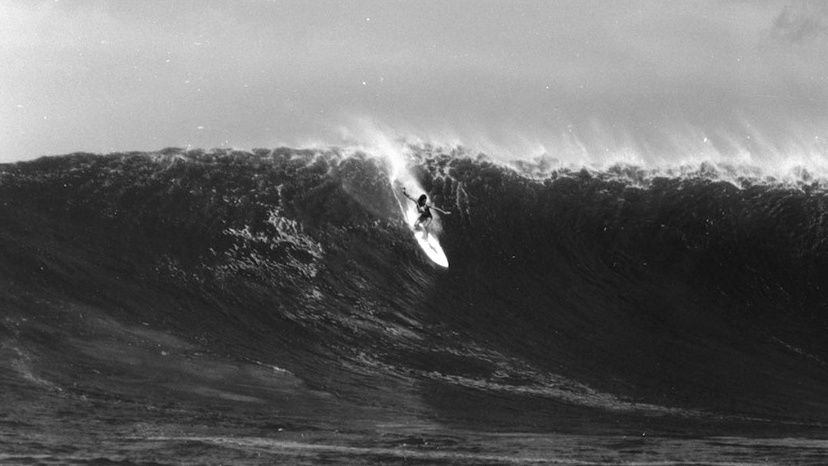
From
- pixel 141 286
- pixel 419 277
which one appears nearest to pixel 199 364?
pixel 141 286

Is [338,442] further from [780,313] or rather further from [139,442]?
[780,313]

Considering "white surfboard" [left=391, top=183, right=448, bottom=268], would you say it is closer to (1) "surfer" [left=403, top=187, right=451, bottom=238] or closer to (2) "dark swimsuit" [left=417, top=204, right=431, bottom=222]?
(1) "surfer" [left=403, top=187, right=451, bottom=238]

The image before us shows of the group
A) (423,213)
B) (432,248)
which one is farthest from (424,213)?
(432,248)

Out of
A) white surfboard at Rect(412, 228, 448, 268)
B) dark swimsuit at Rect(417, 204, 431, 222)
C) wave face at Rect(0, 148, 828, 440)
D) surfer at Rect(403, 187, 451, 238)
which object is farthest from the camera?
white surfboard at Rect(412, 228, 448, 268)

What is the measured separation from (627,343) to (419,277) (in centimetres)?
376

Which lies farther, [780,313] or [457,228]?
[457,228]

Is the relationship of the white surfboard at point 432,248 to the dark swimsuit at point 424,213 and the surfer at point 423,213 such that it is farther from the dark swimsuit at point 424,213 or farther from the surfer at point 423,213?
the dark swimsuit at point 424,213

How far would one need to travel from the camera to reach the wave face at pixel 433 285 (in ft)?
50.9

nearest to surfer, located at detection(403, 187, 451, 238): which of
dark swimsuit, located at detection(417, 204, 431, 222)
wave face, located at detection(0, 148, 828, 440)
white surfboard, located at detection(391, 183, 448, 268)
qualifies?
dark swimsuit, located at detection(417, 204, 431, 222)

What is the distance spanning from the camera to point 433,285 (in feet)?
65.1

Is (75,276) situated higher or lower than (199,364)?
higher

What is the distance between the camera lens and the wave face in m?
15.5

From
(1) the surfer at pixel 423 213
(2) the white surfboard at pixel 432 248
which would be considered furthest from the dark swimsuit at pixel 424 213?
(2) the white surfboard at pixel 432 248

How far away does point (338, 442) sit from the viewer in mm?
11984
